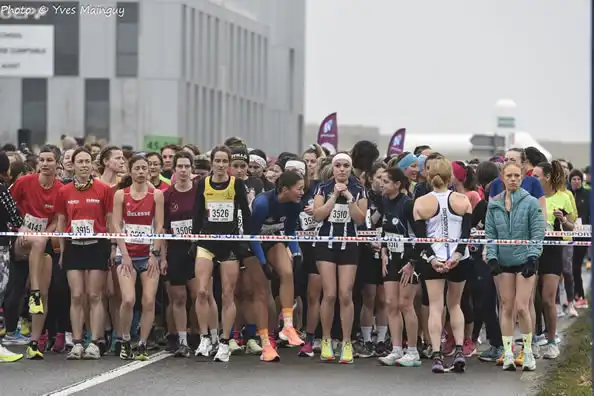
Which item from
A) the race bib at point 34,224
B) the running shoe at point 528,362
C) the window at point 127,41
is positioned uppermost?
the window at point 127,41

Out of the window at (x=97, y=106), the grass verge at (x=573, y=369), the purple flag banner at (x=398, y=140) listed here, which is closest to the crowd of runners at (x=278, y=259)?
the grass verge at (x=573, y=369)

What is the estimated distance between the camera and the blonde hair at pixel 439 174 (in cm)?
1446

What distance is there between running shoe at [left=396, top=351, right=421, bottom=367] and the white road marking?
2295mm

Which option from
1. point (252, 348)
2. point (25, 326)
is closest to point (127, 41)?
point (25, 326)

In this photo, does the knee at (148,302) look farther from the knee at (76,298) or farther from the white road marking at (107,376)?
the knee at (76,298)

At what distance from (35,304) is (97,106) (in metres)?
62.7

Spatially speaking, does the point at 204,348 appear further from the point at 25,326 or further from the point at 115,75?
the point at 115,75

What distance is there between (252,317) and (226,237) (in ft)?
4.01

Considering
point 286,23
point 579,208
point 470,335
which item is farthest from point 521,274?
point 286,23

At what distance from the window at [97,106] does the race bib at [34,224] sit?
61.4 m

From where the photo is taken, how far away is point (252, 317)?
52.2 ft

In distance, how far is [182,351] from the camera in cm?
1553

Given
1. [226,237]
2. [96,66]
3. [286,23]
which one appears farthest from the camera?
[286,23]

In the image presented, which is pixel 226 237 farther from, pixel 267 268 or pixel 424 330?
pixel 424 330
